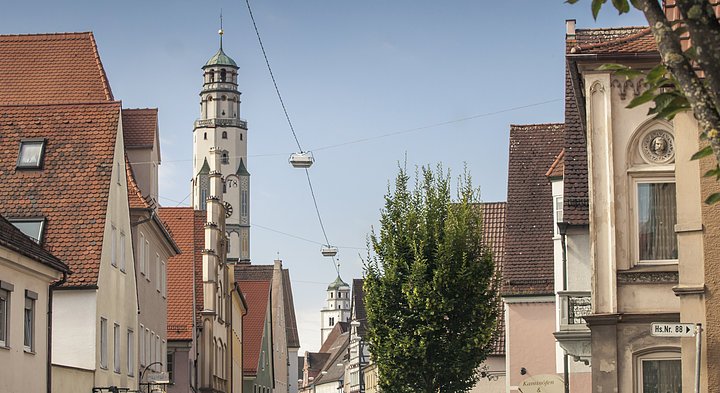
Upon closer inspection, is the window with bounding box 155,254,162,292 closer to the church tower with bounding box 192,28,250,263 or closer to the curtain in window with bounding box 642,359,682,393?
the curtain in window with bounding box 642,359,682,393

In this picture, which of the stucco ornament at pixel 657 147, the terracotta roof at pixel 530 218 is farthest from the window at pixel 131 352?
the stucco ornament at pixel 657 147

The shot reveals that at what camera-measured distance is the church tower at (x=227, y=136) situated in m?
181

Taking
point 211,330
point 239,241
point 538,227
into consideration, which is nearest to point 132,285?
point 538,227

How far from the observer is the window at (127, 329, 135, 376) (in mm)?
36188

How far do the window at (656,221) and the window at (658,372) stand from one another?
155 cm

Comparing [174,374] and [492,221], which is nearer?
[174,374]

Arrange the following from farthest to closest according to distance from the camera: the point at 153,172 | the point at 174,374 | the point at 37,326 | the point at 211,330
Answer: the point at 211,330 < the point at 174,374 < the point at 153,172 < the point at 37,326

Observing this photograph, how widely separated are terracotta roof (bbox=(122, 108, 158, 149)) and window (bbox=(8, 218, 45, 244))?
32.9 feet

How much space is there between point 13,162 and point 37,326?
6954 millimetres

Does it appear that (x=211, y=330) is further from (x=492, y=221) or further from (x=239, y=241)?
(x=239, y=241)

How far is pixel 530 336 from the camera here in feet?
142

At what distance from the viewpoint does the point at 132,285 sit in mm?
36406

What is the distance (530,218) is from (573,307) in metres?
17.2

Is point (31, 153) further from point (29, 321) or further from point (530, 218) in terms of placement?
point (530, 218)
